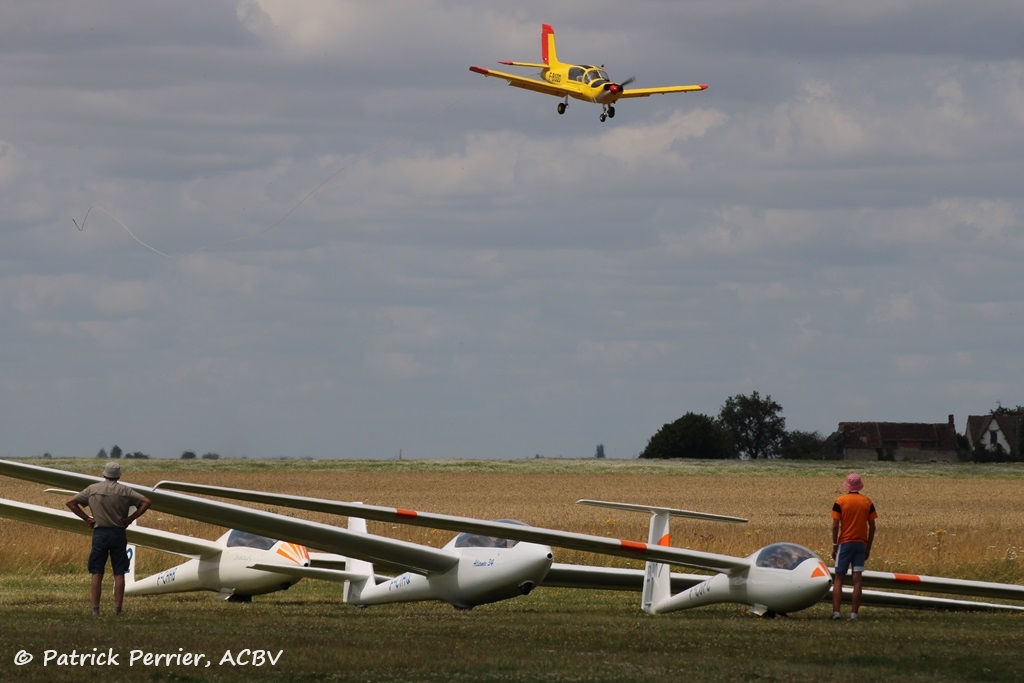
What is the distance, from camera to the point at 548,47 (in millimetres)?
38906

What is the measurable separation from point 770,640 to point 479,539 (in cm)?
403

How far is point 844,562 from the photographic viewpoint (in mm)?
16922

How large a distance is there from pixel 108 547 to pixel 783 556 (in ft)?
25.2

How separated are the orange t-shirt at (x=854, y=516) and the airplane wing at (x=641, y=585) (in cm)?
127

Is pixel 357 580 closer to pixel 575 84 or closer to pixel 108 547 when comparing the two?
pixel 108 547

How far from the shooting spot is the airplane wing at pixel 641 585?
59.9 ft

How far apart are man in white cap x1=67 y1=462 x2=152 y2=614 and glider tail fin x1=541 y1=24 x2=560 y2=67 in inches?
952

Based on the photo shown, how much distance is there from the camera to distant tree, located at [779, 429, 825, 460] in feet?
418

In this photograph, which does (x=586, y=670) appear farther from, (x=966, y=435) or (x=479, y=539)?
(x=966, y=435)

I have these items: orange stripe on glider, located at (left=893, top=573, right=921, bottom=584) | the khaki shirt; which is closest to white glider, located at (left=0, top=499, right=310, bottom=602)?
the khaki shirt

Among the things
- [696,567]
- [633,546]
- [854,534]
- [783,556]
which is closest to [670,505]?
[783,556]

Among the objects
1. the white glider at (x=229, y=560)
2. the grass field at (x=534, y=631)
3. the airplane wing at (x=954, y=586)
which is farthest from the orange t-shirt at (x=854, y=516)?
the white glider at (x=229, y=560)

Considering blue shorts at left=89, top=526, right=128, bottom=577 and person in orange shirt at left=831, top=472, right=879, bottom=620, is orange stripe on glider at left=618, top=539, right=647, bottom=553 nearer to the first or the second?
person in orange shirt at left=831, top=472, right=879, bottom=620

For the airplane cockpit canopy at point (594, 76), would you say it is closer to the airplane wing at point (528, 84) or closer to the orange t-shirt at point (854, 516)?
the airplane wing at point (528, 84)
